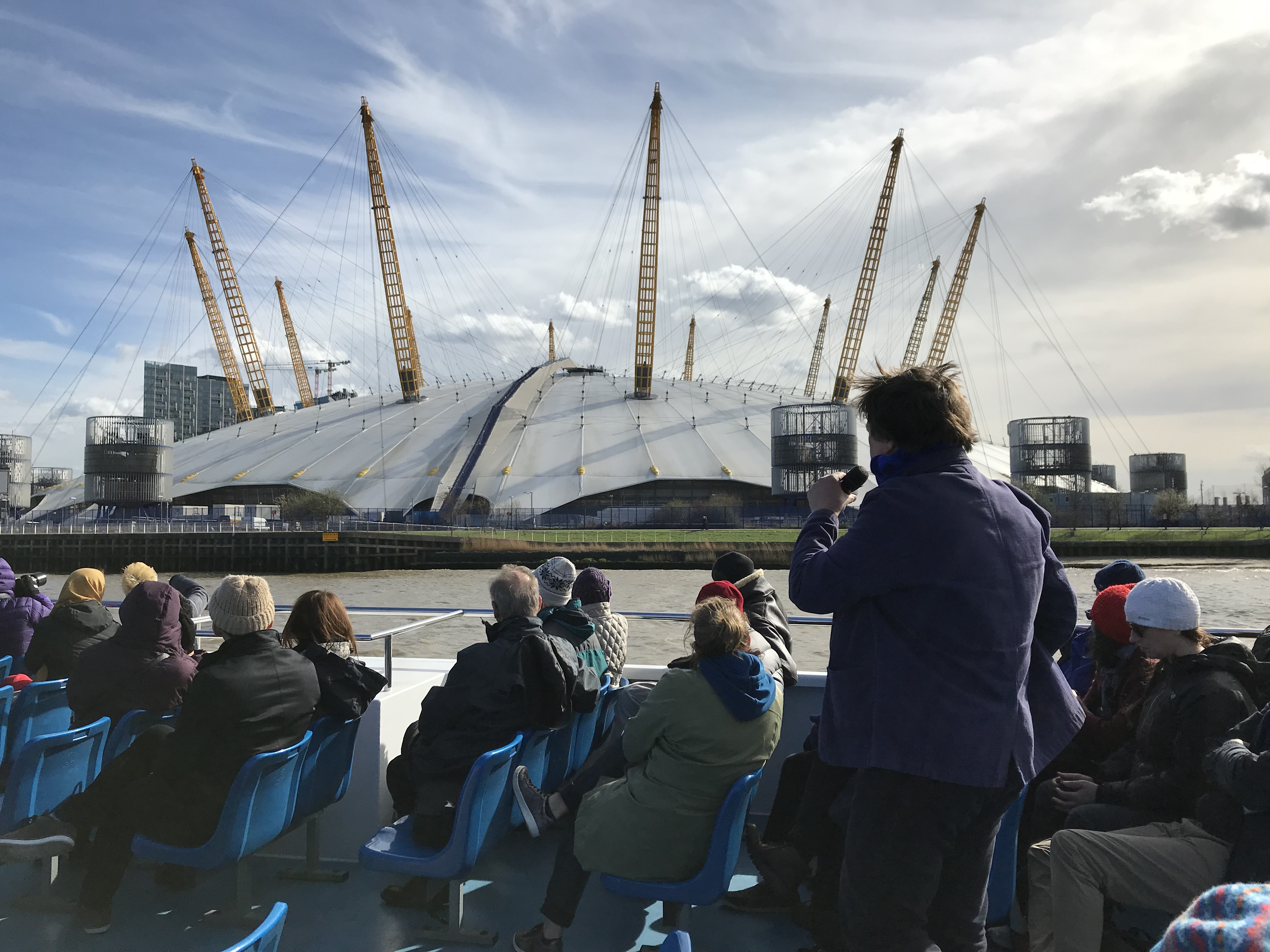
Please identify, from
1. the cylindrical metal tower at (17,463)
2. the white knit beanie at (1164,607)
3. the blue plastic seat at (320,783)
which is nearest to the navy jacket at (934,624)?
the white knit beanie at (1164,607)

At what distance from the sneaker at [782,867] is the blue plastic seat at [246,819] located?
2043mm

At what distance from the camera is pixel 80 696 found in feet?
13.7

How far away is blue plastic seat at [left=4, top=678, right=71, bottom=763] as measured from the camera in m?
4.25

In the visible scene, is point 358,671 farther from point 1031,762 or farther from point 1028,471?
point 1028,471

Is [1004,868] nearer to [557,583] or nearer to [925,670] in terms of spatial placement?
[925,670]

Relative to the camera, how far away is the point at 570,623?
4.37m

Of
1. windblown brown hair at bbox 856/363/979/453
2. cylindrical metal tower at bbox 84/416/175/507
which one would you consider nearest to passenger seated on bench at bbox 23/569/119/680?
windblown brown hair at bbox 856/363/979/453

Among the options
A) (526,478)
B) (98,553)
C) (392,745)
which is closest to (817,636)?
(392,745)

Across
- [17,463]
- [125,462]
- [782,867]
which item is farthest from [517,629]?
[17,463]

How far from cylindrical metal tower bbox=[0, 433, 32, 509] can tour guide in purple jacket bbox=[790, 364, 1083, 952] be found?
95.5m

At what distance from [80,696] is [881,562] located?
3.89 m

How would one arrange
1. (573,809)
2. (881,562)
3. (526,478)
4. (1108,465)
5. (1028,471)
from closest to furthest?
(881,562)
(573,809)
(526,478)
(1028,471)
(1108,465)

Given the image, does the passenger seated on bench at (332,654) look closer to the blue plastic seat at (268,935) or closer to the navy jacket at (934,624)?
the blue plastic seat at (268,935)

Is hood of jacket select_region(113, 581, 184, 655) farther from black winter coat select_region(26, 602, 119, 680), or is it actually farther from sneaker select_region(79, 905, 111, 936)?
sneaker select_region(79, 905, 111, 936)
